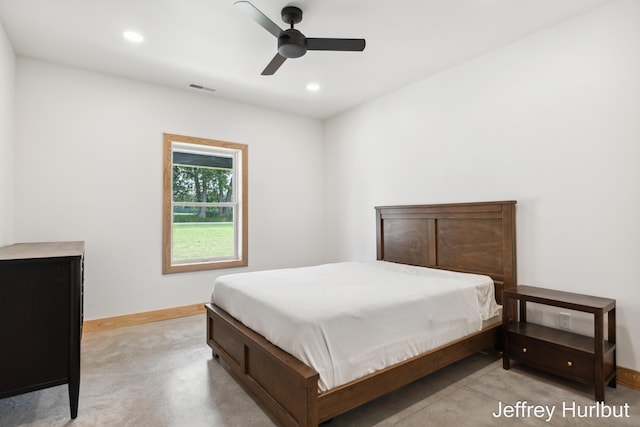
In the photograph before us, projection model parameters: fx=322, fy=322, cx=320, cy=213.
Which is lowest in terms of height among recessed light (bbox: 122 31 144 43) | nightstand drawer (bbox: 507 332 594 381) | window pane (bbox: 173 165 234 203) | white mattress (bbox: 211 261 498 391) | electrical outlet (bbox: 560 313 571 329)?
nightstand drawer (bbox: 507 332 594 381)

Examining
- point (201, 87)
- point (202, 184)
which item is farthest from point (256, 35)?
point (202, 184)

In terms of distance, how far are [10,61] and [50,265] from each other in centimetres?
244

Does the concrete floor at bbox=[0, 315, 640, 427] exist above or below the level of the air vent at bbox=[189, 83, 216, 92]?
below

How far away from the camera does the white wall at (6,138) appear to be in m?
2.77

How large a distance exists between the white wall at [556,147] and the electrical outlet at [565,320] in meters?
0.26

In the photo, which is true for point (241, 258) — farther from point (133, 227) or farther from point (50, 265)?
point (50, 265)

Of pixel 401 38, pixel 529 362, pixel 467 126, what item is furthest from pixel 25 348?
pixel 467 126

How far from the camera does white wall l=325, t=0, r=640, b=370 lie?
2377 millimetres

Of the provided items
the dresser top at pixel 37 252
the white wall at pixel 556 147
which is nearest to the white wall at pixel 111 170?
the dresser top at pixel 37 252

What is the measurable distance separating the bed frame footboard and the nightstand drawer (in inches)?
72.1

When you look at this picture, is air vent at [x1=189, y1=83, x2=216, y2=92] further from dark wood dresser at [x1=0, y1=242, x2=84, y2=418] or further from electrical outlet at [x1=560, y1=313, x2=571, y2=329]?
electrical outlet at [x1=560, y1=313, x2=571, y2=329]

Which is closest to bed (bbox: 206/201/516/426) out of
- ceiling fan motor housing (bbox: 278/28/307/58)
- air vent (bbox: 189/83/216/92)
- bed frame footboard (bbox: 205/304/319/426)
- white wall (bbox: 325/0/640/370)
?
bed frame footboard (bbox: 205/304/319/426)

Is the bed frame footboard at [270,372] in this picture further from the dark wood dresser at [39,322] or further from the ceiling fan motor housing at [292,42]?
the ceiling fan motor housing at [292,42]

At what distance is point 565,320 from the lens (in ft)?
8.73
